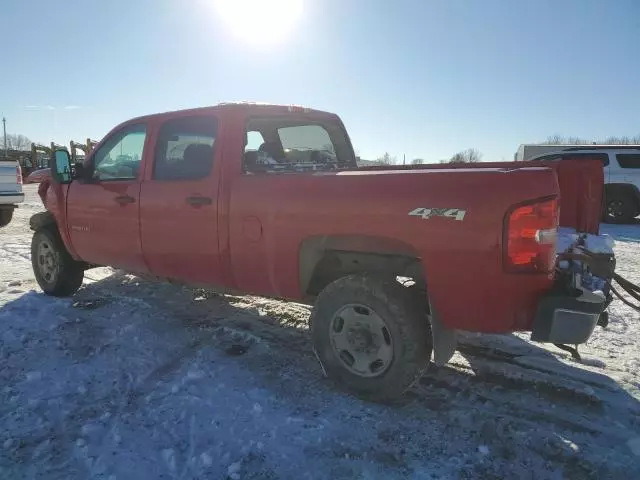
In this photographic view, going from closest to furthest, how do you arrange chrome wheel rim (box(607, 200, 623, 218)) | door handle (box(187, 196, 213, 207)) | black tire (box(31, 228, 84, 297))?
door handle (box(187, 196, 213, 207)) < black tire (box(31, 228, 84, 297)) < chrome wheel rim (box(607, 200, 623, 218))

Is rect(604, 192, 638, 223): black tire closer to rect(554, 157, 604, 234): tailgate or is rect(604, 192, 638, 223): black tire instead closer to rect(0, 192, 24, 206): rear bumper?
rect(554, 157, 604, 234): tailgate

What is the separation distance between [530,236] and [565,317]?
18.6 inches

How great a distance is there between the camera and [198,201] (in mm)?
3605

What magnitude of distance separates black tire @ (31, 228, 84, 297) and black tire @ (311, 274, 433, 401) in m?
3.45

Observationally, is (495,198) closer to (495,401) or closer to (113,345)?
(495,401)

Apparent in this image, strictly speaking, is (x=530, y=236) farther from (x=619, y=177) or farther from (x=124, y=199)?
(x=619, y=177)

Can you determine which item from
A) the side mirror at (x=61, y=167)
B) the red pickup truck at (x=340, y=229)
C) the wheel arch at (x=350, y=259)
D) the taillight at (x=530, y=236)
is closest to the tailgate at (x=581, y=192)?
the red pickup truck at (x=340, y=229)

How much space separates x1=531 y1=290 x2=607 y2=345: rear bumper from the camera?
2.44m

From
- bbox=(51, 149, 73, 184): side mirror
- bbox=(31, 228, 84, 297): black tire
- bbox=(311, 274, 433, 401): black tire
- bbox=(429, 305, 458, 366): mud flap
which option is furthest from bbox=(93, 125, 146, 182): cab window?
bbox=(429, 305, 458, 366): mud flap

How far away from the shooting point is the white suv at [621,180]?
12391mm

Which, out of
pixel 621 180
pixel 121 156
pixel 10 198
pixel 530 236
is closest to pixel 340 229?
pixel 530 236

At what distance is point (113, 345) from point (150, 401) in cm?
108

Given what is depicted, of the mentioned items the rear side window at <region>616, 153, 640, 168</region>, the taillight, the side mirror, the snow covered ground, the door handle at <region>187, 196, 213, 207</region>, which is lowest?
the snow covered ground

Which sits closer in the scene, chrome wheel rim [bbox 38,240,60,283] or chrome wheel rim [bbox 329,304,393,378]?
chrome wheel rim [bbox 329,304,393,378]
